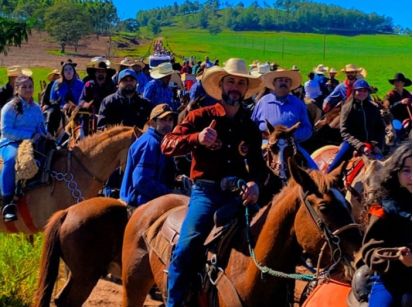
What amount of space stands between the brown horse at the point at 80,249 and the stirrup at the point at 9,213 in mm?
2552

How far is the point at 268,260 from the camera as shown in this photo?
5.40 meters

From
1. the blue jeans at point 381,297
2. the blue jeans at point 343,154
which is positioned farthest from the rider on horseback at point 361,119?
the blue jeans at point 381,297

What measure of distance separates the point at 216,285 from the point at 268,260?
503 mm

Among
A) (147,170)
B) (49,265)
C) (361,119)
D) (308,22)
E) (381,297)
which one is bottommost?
(308,22)

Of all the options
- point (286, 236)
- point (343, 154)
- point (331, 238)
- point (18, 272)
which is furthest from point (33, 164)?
point (331, 238)

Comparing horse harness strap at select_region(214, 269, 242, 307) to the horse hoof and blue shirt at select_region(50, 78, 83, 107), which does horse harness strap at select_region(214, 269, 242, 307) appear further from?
blue shirt at select_region(50, 78, 83, 107)

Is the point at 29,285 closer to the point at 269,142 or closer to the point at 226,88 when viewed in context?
the point at 269,142

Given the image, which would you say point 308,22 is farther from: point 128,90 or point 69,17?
point 128,90

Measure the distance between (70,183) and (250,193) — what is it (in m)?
4.79

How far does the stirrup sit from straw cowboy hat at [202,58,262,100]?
428cm

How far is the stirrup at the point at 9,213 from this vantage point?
9835 mm

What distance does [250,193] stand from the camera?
564 cm

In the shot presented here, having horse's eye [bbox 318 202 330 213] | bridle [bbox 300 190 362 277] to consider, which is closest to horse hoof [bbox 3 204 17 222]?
bridle [bbox 300 190 362 277]

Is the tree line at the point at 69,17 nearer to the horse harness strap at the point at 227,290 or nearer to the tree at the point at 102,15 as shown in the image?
the tree at the point at 102,15
